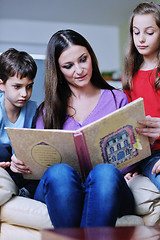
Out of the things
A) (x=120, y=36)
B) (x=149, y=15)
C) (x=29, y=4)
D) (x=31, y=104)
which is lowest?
(x=31, y=104)

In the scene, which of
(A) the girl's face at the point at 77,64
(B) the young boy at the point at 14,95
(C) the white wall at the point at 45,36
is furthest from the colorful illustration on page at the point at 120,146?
(C) the white wall at the point at 45,36

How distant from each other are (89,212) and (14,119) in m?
0.70

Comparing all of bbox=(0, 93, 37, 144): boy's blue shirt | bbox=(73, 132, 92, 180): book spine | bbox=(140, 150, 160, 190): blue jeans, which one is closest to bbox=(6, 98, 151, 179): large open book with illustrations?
bbox=(73, 132, 92, 180): book spine

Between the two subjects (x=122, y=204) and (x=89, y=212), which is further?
(x=122, y=204)

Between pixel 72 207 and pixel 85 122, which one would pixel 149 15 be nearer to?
pixel 85 122

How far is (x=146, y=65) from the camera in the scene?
55.7 inches

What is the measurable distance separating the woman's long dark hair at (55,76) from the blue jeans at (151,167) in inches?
14.9

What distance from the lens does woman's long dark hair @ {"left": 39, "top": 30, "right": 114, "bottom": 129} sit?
1312mm

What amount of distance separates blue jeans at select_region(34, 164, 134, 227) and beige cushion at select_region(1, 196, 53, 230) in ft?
0.49

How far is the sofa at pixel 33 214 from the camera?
43.8 inches

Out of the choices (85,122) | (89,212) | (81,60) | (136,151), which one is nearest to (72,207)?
(89,212)

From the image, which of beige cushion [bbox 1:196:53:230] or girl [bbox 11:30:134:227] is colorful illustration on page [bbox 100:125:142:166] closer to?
girl [bbox 11:30:134:227]

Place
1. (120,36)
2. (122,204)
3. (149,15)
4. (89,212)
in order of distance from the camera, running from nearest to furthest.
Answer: (89,212), (122,204), (149,15), (120,36)

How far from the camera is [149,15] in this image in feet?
4.22
